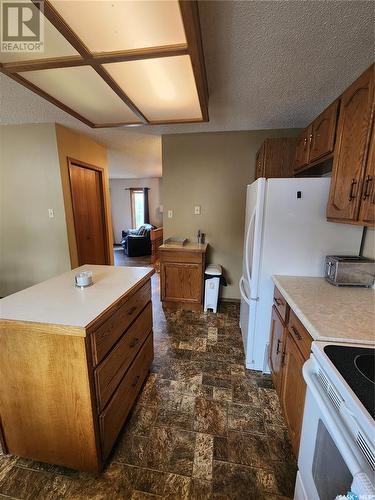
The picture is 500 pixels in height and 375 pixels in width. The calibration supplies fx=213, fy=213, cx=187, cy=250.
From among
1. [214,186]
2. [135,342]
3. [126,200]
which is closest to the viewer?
[135,342]

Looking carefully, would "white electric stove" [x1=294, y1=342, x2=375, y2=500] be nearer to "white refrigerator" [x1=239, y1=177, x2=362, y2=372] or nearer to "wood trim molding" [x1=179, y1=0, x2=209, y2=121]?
"white refrigerator" [x1=239, y1=177, x2=362, y2=372]

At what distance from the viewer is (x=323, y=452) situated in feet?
2.60

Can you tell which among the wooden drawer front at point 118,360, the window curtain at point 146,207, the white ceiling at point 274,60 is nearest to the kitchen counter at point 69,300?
the wooden drawer front at point 118,360

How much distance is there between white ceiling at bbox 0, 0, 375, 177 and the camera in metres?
1.12

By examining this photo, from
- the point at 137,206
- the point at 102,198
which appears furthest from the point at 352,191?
the point at 137,206

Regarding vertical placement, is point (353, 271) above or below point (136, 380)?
above

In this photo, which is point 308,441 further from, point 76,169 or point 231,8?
point 76,169

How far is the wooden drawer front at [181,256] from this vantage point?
2.83 metres

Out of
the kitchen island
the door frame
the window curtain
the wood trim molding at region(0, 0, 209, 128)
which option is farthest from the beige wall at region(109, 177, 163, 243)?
the kitchen island

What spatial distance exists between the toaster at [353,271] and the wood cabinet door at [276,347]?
1.60ft

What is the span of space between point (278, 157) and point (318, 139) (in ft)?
2.09

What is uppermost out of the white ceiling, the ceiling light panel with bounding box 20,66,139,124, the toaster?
the white ceiling

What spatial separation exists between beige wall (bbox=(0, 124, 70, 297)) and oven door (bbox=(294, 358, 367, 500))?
308 centimetres

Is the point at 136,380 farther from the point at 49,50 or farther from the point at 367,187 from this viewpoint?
the point at 49,50
